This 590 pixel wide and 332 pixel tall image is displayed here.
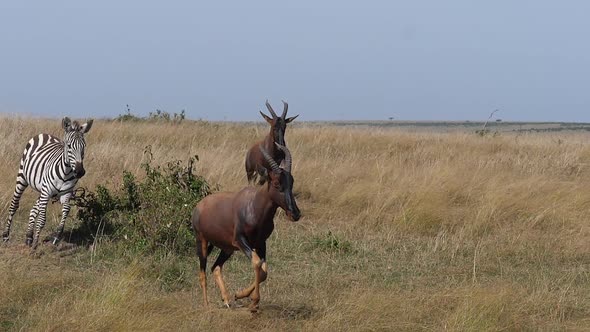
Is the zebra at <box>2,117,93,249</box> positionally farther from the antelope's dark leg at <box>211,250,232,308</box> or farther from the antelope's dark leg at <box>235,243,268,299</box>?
the antelope's dark leg at <box>235,243,268,299</box>

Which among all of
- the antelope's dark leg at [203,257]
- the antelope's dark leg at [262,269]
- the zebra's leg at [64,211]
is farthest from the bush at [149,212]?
the antelope's dark leg at [262,269]

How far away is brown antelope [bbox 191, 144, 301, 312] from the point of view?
530 cm

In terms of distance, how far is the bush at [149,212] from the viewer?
833 centimetres

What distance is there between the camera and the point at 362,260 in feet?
27.4

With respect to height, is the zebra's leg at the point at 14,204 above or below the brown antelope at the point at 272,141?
below


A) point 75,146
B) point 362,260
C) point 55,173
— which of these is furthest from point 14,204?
point 362,260

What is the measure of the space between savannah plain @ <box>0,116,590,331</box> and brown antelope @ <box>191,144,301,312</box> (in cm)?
53

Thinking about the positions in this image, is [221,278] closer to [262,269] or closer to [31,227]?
[262,269]

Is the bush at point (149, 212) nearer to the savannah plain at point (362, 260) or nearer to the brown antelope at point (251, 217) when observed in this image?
the savannah plain at point (362, 260)

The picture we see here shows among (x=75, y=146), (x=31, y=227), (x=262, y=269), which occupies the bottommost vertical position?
(x=31, y=227)

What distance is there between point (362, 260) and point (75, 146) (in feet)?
10.2

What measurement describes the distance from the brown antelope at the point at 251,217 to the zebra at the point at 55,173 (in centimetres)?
296

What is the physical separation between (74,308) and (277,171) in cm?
175

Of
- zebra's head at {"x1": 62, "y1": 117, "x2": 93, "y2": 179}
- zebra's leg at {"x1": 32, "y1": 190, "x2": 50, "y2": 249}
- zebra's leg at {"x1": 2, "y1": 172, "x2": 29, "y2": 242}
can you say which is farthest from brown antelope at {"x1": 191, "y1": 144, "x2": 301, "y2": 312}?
zebra's leg at {"x1": 2, "y1": 172, "x2": 29, "y2": 242}
